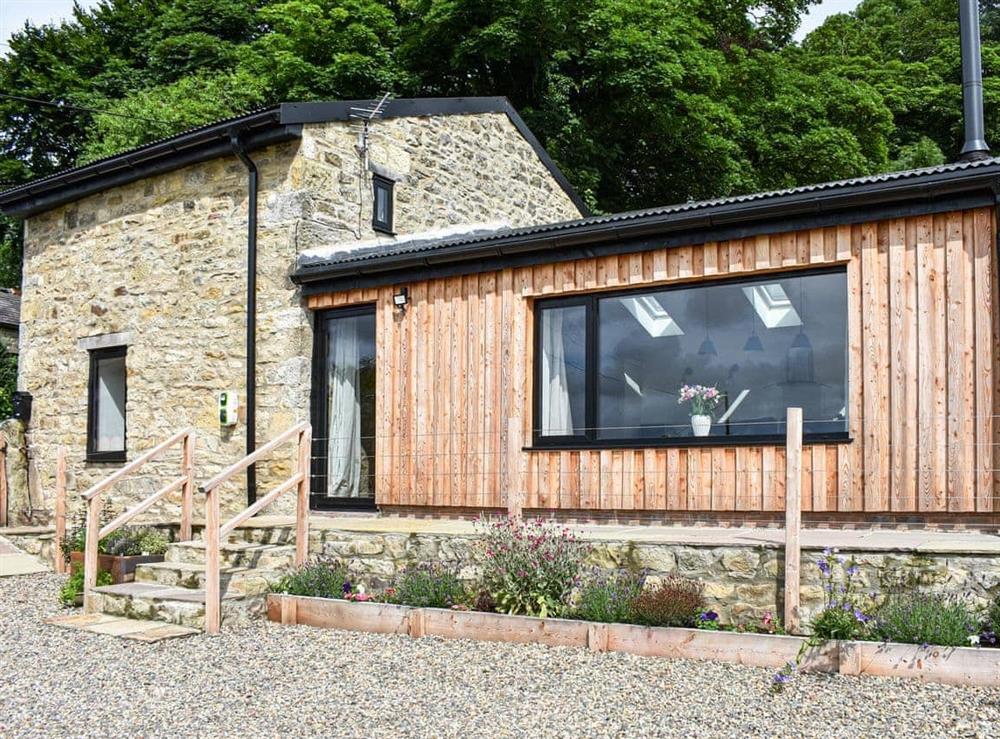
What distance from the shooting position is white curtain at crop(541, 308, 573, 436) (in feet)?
29.2

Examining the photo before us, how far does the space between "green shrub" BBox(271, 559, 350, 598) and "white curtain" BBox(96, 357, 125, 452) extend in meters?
5.15

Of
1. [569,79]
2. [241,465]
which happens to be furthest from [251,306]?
[569,79]

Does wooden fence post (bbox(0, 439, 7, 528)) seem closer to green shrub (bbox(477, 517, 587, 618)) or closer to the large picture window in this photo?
the large picture window

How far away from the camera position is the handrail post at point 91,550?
8375 mm

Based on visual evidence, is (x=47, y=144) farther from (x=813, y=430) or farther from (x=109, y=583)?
(x=813, y=430)

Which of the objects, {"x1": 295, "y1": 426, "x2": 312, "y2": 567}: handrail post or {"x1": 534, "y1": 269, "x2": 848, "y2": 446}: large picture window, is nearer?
{"x1": 534, "y1": 269, "x2": 848, "y2": 446}: large picture window

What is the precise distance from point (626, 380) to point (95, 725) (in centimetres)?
494

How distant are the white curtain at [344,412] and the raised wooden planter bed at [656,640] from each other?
2594 mm

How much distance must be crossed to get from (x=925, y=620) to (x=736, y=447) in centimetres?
260

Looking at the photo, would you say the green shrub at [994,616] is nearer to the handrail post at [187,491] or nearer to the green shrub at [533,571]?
the green shrub at [533,571]

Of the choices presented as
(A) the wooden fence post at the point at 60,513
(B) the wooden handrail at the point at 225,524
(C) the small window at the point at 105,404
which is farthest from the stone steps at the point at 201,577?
(C) the small window at the point at 105,404

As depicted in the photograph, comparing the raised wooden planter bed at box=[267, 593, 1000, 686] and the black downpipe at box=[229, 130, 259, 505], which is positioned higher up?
the black downpipe at box=[229, 130, 259, 505]

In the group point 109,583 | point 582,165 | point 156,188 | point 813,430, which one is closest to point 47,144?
point 582,165

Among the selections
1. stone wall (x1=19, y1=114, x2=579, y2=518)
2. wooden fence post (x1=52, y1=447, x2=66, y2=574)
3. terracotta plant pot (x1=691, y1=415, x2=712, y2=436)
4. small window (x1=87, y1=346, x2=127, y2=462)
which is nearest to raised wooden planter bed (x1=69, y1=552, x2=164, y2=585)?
wooden fence post (x1=52, y1=447, x2=66, y2=574)
